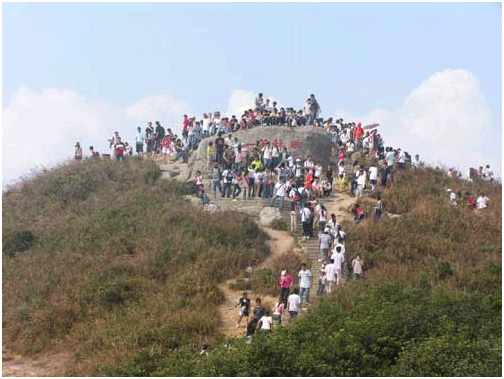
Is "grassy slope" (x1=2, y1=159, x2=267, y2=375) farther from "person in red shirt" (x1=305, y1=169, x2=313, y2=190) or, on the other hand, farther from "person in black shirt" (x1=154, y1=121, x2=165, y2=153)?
"person in black shirt" (x1=154, y1=121, x2=165, y2=153)

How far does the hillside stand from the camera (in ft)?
45.5

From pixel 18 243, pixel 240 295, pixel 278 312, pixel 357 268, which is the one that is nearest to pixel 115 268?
pixel 240 295

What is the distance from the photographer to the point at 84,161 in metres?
34.1

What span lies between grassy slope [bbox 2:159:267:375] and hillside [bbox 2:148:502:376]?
48mm

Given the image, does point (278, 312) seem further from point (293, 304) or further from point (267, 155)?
point (267, 155)

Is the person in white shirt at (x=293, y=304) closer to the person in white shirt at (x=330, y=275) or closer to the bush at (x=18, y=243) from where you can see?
the person in white shirt at (x=330, y=275)

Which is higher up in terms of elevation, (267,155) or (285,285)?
(267,155)

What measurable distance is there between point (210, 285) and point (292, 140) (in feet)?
43.9

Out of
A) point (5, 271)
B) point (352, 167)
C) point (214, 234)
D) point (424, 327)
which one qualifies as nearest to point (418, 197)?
point (352, 167)

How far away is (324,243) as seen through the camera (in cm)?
2178

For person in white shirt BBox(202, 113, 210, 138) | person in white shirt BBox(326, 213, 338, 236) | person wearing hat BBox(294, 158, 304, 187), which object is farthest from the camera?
person in white shirt BBox(202, 113, 210, 138)

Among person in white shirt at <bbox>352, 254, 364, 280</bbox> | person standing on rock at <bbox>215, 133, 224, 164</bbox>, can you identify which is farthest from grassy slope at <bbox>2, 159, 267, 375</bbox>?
person in white shirt at <bbox>352, 254, 364, 280</bbox>

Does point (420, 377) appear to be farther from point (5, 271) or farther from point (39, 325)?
point (5, 271)

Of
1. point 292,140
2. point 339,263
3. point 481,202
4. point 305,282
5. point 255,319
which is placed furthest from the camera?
point 292,140
